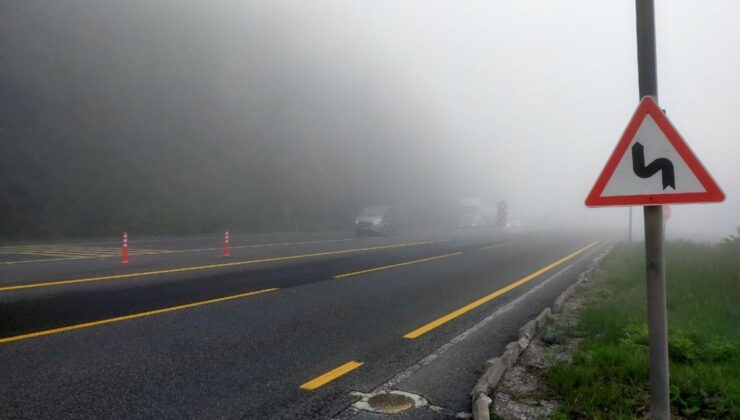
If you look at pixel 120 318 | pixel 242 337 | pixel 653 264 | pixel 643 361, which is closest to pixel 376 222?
pixel 120 318

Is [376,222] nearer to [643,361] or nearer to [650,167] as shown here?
[643,361]

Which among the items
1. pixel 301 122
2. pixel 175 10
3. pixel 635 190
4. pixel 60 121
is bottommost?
pixel 635 190

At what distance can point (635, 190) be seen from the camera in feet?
12.0

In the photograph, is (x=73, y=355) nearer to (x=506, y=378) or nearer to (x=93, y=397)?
(x=93, y=397)

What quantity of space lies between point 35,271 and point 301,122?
3588 centimetres

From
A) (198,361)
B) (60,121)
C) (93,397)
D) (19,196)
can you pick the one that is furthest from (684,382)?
(60,121)

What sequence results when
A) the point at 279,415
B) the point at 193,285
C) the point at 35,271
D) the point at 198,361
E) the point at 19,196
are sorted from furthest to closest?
the point at 19,196 → the point at 35,271 → the point at 193,285 → the point at 198,361 → the point at 279,415

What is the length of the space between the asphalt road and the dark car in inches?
777

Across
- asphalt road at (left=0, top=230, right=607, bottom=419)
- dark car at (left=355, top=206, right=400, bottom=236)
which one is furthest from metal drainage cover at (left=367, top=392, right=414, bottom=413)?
dark car at (left=355, top=206, right=400, bottom=236)

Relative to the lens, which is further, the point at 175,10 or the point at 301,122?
the point at 301,122

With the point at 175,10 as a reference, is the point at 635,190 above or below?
below

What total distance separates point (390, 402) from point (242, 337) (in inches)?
103

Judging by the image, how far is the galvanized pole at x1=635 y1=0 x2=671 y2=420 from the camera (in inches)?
141

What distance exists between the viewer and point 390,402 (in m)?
4.48
